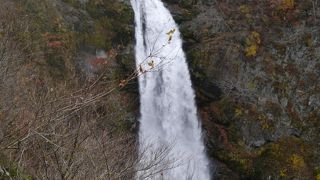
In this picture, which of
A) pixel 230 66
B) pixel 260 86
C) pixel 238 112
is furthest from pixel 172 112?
pixel 260 86

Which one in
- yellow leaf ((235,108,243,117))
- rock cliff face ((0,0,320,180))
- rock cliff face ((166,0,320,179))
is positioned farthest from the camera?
yellow leaf ((235,108,243,117))

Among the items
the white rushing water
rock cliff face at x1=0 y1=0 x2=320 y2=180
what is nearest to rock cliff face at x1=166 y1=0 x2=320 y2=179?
rock cliff face at x1=0 y1=0 x2=320 y2=180

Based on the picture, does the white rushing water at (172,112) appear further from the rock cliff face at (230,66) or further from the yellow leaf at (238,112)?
the yellow leaf at (238,112)

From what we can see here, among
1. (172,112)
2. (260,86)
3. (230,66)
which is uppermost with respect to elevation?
(230,66)

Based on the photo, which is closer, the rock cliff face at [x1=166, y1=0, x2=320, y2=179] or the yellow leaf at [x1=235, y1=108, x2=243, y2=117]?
the rock cliff face at [x1=166, y1=0, x2=320, y2=179]

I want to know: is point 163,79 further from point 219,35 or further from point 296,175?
point 296,175

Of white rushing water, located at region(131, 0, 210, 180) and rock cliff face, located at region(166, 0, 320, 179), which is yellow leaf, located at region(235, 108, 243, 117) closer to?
rock cliff face, located at region(166, 0, 320, 179)

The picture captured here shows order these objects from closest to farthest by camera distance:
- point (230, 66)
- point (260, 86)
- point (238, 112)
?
point (238, 112) < point (260, 86) < point (230, 66)

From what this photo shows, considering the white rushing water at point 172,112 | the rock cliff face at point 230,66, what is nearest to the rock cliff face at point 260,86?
the rock cliff face at point 230,66

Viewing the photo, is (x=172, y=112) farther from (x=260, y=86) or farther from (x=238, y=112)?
(x=260, y=86)
